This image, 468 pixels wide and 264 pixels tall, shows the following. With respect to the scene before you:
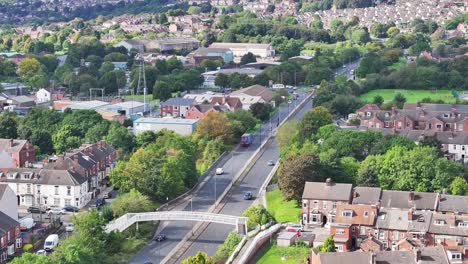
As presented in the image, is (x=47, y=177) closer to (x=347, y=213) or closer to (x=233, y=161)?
(x=233, y=161)

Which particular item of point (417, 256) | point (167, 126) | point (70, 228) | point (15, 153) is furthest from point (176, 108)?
point (417, 256)

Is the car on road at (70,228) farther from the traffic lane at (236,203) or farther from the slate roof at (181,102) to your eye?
the slate roof at (181,102)

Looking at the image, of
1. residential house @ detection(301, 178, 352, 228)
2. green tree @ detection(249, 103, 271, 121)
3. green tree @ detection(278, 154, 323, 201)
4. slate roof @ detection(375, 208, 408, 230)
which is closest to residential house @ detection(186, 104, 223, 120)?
green tree @ detection(249, 103, 271, 121)

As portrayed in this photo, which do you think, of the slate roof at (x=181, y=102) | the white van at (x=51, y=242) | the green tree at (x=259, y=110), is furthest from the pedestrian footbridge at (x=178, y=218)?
the slate roof at (x=181, y=102)

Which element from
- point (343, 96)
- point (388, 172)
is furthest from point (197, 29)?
point (388, 172)

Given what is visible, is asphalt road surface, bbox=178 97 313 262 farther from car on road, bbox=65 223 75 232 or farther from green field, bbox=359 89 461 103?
green field, bbox=359 89 461 103

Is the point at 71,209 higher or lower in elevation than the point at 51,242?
lower
